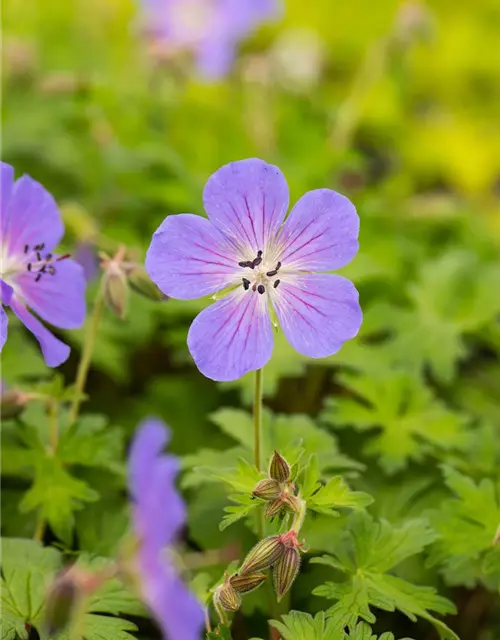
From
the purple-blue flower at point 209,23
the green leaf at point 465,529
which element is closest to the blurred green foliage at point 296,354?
the green leaf at point 465,529

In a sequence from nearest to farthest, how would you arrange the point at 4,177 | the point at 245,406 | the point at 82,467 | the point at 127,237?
the point at 4,177, the point at 82,467, the point at 245,406, the point at 127,237

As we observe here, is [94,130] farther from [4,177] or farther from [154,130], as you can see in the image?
[4,177]

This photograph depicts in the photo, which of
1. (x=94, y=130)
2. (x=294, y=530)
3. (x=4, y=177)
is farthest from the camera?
(x=94, y=130)

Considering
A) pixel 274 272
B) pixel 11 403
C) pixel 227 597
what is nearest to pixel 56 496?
pixel 11 403

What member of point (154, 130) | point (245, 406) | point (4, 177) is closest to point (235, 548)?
point (245, 406)

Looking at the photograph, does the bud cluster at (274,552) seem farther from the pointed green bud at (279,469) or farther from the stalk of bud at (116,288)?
the stalk of bud at (116,288)

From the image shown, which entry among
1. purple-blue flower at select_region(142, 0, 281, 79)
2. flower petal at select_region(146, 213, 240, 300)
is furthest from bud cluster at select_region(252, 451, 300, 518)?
purple-blue flower at select_region(142, 0, 281, 79)

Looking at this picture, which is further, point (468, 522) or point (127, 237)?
point (127, 237)
